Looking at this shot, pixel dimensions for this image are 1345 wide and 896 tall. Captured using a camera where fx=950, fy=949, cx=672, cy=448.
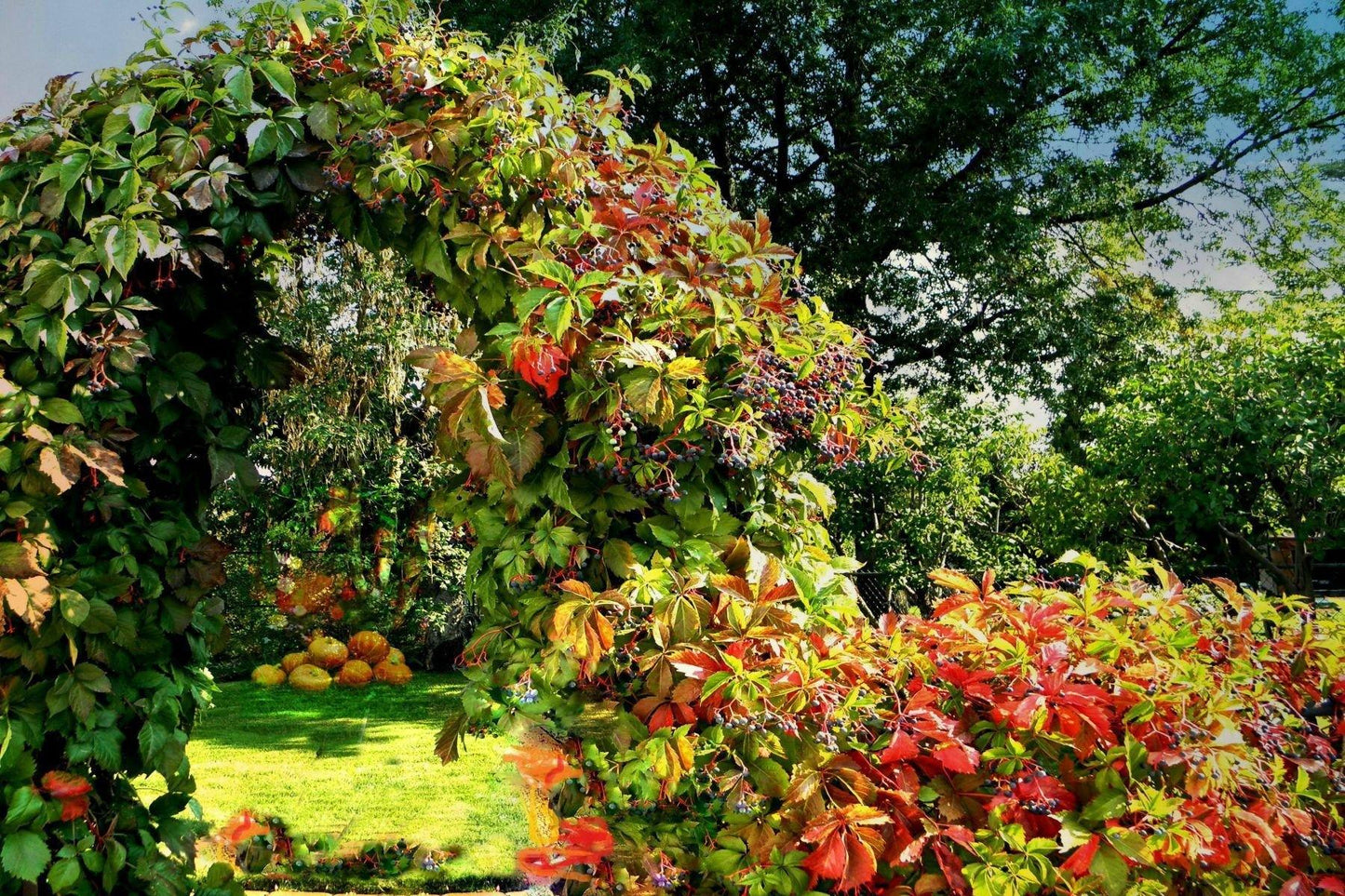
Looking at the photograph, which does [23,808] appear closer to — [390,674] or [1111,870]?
[1111,870]

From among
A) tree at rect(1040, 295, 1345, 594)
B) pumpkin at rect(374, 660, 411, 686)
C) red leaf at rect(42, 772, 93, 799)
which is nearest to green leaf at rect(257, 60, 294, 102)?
red leaf at rect(42, 772, 93, 799)

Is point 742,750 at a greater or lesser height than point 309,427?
lesser

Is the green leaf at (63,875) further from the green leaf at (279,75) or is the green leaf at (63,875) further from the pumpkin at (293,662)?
the pumpkin at (293,662)

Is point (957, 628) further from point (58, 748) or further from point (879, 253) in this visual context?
point (879, 253)

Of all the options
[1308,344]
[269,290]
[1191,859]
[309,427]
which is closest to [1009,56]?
[1308,344]

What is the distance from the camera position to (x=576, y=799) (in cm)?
185

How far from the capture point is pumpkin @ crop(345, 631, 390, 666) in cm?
760

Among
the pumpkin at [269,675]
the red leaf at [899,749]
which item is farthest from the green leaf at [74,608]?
the pumpkin at [269,675]

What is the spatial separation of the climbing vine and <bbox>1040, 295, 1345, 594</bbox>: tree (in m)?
4.44

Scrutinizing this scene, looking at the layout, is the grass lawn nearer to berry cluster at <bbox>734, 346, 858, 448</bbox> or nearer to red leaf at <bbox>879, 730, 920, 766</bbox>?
berry cluster at <bbox>734, 346, 858, 448</bbox>

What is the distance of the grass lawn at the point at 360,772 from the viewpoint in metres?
4.84

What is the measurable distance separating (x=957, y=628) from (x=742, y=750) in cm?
54

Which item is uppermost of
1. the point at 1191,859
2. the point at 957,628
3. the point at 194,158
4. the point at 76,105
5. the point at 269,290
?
the point at 76,105

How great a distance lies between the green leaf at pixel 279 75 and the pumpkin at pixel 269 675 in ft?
20.9
